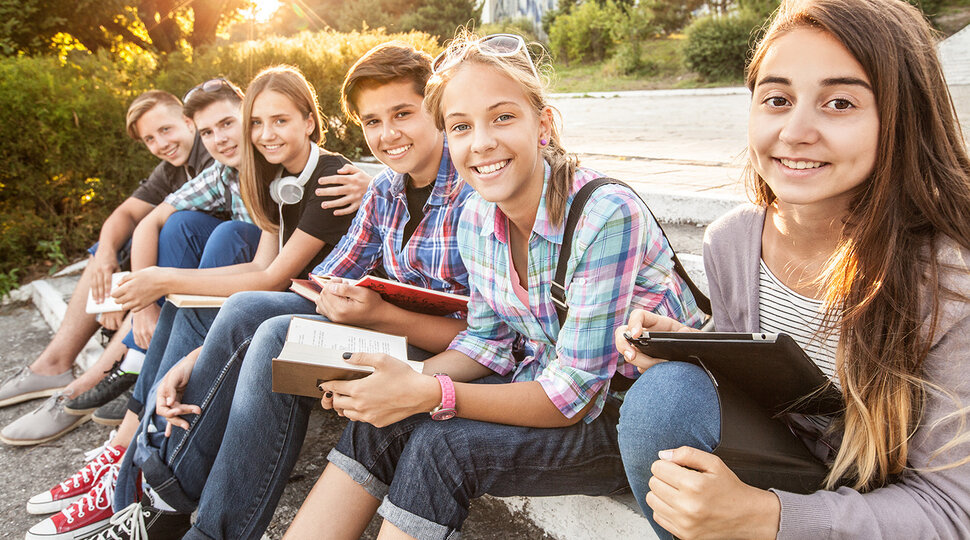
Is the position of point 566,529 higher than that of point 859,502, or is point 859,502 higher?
point 859,502

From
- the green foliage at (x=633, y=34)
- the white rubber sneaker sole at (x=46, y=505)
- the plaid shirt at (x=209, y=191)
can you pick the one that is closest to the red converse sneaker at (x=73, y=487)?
the white rubber sneaker sole at (x=46, y=505)

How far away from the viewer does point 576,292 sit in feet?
5.56

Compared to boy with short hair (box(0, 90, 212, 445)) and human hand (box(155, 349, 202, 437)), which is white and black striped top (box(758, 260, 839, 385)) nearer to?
human hand (box(155, 349, 202, 437))

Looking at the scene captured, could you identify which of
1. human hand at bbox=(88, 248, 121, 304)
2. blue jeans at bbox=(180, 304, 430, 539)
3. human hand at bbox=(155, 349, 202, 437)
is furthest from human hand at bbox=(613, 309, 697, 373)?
human hand at bbox=(88, 248, 121, 304)

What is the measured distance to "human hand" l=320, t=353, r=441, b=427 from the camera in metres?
1.67

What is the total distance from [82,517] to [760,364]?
7.90ft

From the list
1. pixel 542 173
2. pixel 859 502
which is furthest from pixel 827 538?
pixel 542 173

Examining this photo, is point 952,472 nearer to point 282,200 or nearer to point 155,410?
point 155,410

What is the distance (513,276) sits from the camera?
191 centimetres

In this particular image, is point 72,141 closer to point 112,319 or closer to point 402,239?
point 112,319

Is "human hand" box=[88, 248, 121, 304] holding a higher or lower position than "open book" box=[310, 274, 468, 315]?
lower

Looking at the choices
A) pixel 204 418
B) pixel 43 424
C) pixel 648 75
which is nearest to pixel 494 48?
pixel 204 418

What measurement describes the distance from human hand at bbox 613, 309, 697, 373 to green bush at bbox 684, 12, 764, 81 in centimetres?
1465

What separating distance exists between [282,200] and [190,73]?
148 inches
